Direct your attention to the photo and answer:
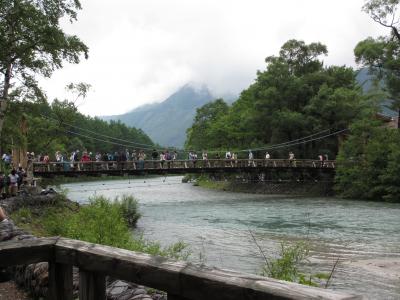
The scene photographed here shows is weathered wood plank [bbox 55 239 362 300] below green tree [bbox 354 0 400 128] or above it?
below

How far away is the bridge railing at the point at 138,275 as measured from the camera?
6.50 feet

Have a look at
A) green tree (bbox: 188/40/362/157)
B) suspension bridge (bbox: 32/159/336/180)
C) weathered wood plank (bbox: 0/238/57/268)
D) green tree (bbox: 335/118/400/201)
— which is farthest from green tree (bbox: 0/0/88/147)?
green tree (bbox: 188/40/362/157)

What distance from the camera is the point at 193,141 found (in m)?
74.6

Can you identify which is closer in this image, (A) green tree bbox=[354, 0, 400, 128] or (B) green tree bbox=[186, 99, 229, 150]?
(A) green tree bbox=[354, 0, 400, 128]

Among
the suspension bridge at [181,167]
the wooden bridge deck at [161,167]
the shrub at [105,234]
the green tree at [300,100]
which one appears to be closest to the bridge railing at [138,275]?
the shrub at [105,234]

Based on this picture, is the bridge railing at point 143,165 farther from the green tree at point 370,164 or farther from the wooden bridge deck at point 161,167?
the green tree at point 370,164

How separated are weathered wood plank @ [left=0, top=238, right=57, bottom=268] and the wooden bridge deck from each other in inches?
1142

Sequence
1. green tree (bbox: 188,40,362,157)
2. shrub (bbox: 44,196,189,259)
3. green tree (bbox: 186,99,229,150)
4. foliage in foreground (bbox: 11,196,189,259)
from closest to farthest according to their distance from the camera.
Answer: foliage in foreground (bbox: 11,196,189,259), shrub (bbox: 44,196,189,259), green tree (bbox: 188,40,362,157), green tree (bbox: 186,99,229,150)

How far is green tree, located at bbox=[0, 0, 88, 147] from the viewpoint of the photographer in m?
10.2

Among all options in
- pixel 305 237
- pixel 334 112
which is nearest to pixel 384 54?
pixel 334 112

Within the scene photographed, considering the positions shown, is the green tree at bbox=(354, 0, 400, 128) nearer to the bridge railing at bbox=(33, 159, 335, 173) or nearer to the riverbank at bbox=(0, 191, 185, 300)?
the bridge railing at bbox=(33, 159, 335, 173)

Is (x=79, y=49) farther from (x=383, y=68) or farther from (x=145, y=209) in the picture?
(x=383, y=68)

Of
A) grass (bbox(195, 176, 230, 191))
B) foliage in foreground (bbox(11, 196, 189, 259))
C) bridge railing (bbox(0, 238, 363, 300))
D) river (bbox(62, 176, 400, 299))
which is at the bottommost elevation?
A: river (bbox(62, 176, 400, 299))

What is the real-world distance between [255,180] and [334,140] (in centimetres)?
919
